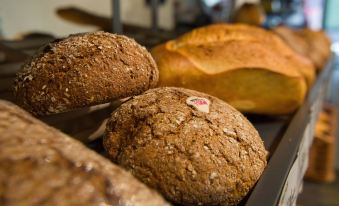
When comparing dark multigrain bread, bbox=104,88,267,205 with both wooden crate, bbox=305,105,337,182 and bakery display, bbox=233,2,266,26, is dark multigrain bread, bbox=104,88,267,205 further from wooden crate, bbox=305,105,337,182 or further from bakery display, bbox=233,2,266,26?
wooden crate, bbox=305,105,337,182

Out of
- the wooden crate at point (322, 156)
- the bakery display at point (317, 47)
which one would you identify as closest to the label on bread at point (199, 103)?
the bakery display at point (317, 47)

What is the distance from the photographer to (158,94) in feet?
1.87

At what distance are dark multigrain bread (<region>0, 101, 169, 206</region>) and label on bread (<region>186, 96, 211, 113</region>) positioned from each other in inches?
7.8

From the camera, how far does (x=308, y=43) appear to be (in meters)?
1.65

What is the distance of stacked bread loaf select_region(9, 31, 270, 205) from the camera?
0.36 metres

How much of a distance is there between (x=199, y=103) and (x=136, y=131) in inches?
4.0

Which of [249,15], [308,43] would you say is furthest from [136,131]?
[249,15]

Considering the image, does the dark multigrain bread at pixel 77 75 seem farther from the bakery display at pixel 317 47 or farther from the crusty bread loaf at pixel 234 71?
the bakery display at pixel 317 47

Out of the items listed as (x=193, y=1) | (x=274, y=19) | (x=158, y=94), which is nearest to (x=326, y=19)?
(x=274, y=19)

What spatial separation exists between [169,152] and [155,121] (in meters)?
0.05

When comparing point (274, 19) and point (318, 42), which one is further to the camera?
point (274, 19)

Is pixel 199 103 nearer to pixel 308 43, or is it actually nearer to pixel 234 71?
pixel 234 71

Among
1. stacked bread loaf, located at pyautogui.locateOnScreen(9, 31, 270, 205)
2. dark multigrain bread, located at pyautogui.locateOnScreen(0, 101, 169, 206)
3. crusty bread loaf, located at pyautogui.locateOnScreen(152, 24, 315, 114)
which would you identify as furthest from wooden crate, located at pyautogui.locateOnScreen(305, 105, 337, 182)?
dark multigrain bread, located at pyautogui.locateOnScreen(0, 101, 169, 206)

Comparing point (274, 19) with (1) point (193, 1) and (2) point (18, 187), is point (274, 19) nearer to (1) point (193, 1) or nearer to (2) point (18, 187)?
(1) point (193, 1)
